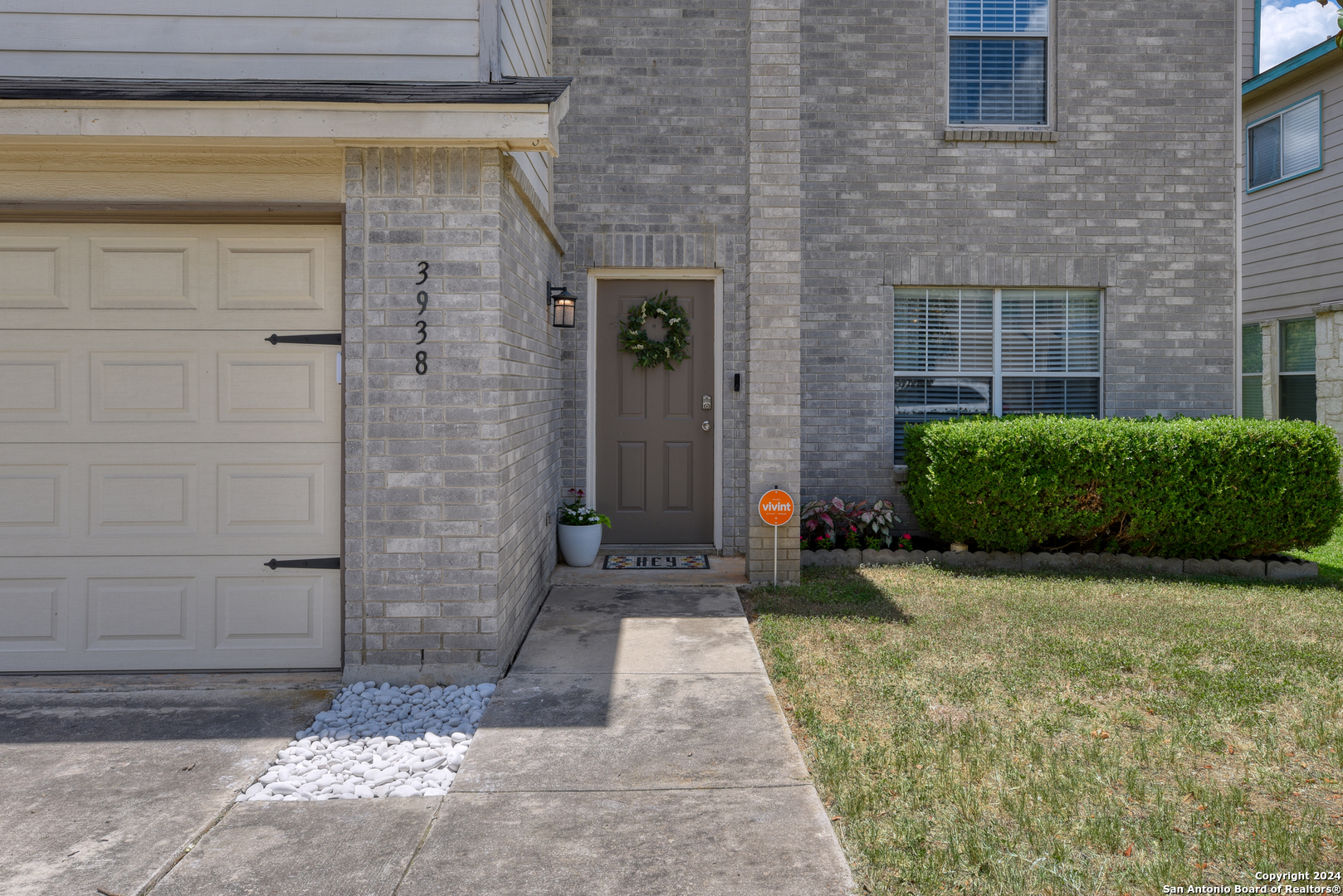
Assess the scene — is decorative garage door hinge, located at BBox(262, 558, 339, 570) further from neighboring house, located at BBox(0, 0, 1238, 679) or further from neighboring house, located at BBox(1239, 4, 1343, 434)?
neighboring house, located at BBox(1239, 4, 1343, 434)

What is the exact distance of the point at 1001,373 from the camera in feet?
25.0

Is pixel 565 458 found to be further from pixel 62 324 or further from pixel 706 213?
pixel 62 324

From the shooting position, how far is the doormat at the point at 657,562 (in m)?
6.75

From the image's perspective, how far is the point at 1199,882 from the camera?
2.45m

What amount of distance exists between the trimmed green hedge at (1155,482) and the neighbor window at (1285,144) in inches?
197

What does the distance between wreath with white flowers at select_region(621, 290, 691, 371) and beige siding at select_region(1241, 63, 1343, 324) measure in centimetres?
681

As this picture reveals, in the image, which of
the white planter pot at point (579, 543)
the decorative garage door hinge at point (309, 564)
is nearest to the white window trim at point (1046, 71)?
the white planter pot at point (579, 543)

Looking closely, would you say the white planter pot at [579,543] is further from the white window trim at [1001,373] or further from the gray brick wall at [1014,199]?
the white window trim at [1001,373]

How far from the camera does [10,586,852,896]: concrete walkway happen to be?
8.11 ft

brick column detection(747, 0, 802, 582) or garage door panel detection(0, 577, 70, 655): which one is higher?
brick column detection(747, 0, 802, 582)

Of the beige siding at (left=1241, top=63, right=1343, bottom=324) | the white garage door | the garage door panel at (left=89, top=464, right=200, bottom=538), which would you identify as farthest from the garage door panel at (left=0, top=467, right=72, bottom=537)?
the beige siding at (left=1241, top=63, right=1343, bottom=324)

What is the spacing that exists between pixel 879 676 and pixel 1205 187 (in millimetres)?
5746

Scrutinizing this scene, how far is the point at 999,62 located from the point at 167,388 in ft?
22.1

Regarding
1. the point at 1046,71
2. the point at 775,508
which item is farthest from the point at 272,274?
the point at 1046,71
